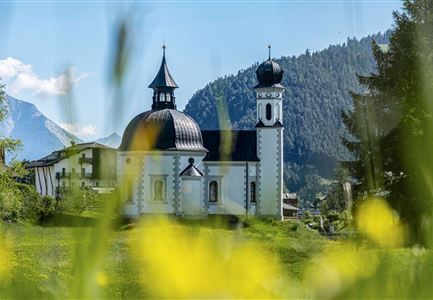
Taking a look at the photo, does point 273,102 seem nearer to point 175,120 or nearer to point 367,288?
point 175,120

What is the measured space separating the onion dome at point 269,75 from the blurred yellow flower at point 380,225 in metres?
34.0

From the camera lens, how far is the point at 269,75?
116 feet

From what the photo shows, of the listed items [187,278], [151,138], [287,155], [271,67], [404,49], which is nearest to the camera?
[187,278]

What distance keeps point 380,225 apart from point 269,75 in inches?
1351

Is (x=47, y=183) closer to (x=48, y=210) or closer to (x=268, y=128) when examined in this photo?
(x=268, y=128)

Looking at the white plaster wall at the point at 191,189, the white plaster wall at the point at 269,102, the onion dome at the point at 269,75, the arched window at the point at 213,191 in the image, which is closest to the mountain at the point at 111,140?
the white plaster wall at the point at 191,189

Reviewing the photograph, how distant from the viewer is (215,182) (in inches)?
1336

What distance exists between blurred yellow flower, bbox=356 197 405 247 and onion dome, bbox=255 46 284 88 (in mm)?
33983

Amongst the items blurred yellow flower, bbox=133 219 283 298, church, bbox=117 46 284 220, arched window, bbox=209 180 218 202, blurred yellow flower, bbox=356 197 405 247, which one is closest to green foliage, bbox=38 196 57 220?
blurred yellow flower, bbox=133 219 283 298

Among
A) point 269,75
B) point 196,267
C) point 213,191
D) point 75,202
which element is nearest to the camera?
point 196,267

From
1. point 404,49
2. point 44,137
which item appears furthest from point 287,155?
point 44,137

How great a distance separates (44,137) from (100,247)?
0.45 m

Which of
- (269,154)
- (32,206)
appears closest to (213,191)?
(269,154)

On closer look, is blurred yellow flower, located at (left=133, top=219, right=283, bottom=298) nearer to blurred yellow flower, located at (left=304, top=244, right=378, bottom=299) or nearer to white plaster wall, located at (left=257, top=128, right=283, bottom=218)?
blurred yellow flower, located at (left=304, top=244, right=378, bottom=299)
